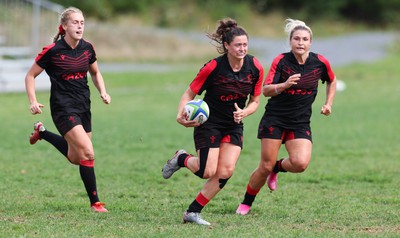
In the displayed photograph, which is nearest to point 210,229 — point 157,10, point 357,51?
point 357,51

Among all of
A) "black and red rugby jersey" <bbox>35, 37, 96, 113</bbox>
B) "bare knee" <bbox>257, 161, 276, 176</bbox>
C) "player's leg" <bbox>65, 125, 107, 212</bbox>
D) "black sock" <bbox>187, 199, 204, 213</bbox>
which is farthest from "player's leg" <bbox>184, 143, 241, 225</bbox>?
"black and red rugby jersey" <bbox>35, 37, 96, 113</bbox>

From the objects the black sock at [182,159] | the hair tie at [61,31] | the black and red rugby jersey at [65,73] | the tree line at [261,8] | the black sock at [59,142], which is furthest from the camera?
the tree line at [261,8]

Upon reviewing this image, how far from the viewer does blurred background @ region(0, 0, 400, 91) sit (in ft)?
86.6

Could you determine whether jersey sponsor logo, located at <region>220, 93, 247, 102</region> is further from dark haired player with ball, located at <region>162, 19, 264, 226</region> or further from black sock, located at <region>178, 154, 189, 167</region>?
black sock, located at <region>178, 154, 189, 167</region>

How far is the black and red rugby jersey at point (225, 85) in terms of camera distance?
766 cm

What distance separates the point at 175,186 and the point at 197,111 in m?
2.82

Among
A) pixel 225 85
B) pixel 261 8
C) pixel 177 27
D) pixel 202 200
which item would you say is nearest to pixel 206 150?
pixel 202 200

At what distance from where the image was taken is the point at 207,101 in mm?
7801

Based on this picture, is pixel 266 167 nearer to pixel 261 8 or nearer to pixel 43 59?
pixel 43 59

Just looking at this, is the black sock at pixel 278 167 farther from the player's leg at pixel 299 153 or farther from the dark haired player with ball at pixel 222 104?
the dark haired player with ball at pixel 222 104

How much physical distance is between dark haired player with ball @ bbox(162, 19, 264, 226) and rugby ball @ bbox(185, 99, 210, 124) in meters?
0.07

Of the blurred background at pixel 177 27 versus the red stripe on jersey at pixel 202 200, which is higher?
the blurred background at pixel 177 27

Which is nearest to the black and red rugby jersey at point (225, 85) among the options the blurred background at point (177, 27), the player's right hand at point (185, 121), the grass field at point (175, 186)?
the player's right hand at point (185, 121)

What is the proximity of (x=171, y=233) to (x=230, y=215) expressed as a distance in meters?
1.32
